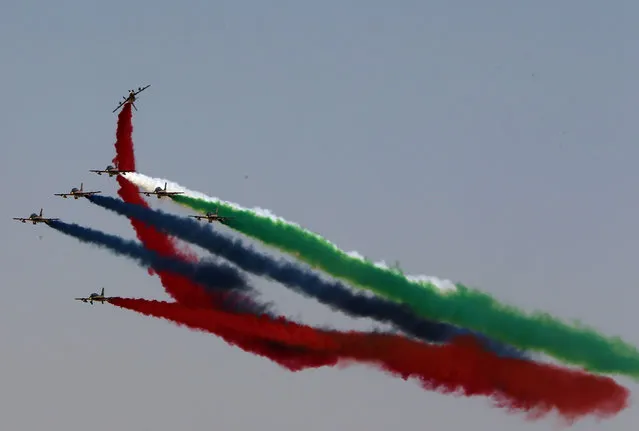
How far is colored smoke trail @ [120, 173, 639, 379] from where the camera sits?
3164 inches

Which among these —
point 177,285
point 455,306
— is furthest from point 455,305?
point 177,285

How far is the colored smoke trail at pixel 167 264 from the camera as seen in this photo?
81.9m

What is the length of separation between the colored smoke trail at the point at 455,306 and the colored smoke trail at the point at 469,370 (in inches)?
49.7

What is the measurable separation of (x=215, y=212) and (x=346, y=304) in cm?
1063

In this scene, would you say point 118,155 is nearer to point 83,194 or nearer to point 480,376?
point 83,194

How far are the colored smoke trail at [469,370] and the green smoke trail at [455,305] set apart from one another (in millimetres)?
1295

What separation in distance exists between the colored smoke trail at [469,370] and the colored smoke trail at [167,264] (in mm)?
4014

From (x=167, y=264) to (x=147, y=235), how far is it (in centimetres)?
259

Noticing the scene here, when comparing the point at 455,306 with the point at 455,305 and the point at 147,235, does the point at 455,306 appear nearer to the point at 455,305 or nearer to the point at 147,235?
the point at 455,305

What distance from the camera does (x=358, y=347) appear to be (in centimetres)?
8050

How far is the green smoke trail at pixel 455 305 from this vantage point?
264 ft

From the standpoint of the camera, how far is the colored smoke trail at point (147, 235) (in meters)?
82.5

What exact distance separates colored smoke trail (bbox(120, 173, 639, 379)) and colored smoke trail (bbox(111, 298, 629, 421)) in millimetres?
1263

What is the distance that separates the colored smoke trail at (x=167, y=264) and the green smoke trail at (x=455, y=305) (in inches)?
128
